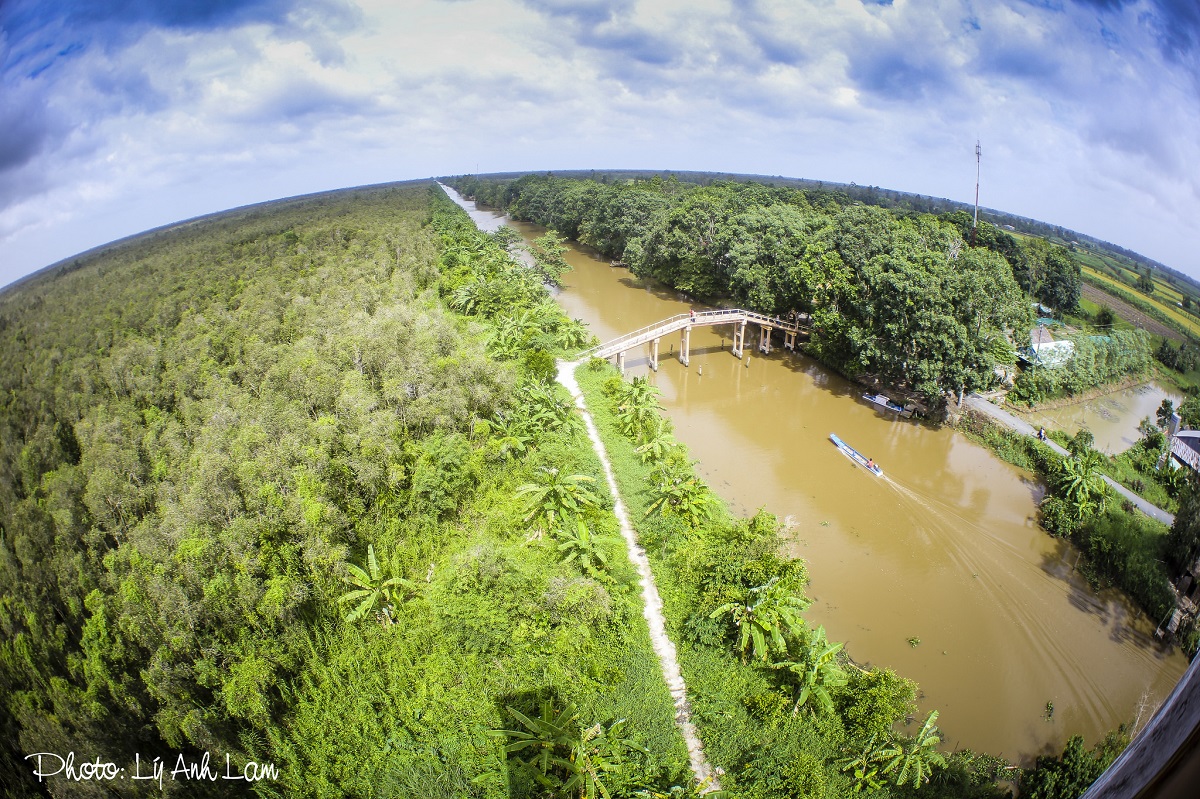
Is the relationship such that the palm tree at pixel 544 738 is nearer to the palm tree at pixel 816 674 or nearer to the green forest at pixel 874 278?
the palm tree at pixel 816 674

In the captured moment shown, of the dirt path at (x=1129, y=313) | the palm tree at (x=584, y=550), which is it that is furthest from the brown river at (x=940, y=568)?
the dirt path at (x=1129, y=313)

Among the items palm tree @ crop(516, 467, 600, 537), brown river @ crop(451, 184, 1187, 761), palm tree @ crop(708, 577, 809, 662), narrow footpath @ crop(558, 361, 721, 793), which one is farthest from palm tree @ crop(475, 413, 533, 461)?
palm tree @ crop(708, 577, 809, 662)

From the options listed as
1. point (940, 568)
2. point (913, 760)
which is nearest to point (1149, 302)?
point (940, 568)

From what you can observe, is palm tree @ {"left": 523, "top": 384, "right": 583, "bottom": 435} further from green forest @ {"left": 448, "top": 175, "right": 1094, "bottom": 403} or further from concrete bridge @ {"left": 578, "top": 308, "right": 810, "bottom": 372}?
green forest @ {"left": 448, "top": 175, "right": 1094, "bottom": 403}

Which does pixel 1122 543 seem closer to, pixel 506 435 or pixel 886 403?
pixel 886 403

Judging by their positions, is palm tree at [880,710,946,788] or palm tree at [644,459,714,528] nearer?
palm tree at [880,710,946,788]

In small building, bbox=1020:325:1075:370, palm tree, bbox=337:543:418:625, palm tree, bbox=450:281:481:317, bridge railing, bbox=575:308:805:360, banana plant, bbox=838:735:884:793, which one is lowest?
banana plant, bbox=838:735:884:793
